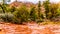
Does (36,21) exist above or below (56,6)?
below

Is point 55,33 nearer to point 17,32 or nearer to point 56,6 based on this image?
point 17,32

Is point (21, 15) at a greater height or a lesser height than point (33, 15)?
greater

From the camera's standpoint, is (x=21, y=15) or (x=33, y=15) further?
(x=33, y=15)

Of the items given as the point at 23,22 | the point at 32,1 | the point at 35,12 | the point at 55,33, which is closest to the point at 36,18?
the point at 35,12

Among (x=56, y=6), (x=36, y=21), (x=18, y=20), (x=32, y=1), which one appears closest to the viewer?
(x=18, y=20)

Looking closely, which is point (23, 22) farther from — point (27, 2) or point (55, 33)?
point (27, 2)

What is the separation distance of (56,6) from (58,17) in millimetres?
941

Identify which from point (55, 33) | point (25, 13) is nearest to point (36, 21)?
point (25, 13)

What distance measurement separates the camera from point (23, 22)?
31.8 ft

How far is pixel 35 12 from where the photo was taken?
10.9 metres

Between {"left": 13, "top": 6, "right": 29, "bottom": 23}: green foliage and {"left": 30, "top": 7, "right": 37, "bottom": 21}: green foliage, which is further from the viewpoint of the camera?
{"left": 30, "top": 7, "right": 37, "bottom": 21}: green foliage

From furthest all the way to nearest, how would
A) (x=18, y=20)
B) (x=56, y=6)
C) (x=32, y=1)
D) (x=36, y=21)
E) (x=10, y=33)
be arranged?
(x=32, y=1) < (x=56, y=6) < (x=36, y=21) < (x=18, y=20) < (x=10, y=33)

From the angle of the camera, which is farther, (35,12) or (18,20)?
(35,12)

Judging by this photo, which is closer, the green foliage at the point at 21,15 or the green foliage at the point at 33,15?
the green foliage at the point at 21,15
